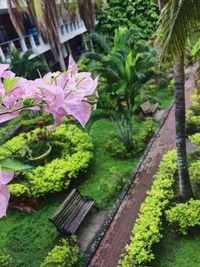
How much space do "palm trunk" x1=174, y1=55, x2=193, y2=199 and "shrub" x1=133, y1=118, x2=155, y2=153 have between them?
3.29 m

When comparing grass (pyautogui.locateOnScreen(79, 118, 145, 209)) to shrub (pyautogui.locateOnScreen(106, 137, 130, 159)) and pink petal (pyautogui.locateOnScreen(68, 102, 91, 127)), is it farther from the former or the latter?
pink petal (pyautogui.locateOnScreen(68, 102, 91, 127))

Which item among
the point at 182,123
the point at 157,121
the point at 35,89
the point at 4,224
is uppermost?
the point at 35,89

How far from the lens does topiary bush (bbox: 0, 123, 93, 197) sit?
8688mm

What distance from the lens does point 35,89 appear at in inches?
39.2

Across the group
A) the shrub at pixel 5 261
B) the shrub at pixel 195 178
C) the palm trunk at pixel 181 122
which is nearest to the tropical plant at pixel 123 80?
the shrub at pixel 195 178

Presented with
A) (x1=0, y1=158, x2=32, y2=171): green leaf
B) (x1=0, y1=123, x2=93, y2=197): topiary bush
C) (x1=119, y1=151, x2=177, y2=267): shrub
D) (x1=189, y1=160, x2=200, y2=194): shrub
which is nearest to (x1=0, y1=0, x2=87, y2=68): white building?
(x1=0, y1=123, x2=93, y2=197): topiary bush

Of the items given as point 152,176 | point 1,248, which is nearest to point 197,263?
point 152,176

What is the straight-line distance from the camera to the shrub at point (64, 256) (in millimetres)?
6286

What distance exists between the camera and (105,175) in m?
9.40

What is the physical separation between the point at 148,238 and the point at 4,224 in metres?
3.91

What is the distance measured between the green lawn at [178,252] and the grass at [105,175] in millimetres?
1941

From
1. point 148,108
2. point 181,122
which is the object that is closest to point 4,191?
point 181,122

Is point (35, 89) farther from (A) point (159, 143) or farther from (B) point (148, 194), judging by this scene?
(A) point (159, 143)

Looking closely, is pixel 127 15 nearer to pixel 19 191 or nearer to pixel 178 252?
pixel 19 191
